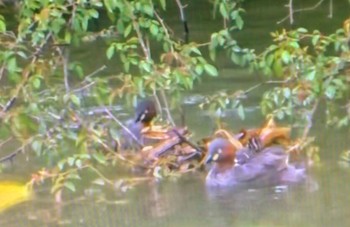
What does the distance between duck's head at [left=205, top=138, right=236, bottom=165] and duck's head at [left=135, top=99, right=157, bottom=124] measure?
86 cm

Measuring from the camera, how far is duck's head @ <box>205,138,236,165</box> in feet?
24.9

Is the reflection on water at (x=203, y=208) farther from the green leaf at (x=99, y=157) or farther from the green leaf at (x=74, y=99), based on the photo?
the green leaf at (x=74, y=99)

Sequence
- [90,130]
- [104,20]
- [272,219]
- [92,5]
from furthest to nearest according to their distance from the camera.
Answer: [104,20], [92,5], [90,130], [272,219]

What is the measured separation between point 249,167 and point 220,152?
227 millimetres

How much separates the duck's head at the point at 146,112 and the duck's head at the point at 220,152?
0.86 metres

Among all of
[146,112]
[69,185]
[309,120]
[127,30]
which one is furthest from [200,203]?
[146,112]

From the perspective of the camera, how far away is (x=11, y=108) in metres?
7.85

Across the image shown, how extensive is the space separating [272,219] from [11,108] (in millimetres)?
2058

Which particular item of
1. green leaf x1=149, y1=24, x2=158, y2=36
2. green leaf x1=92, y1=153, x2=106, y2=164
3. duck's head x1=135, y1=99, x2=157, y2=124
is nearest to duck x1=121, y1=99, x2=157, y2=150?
duck's head x1=135, y1=99, x2=157, y2=124

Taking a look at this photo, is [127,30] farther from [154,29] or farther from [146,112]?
[146,112]

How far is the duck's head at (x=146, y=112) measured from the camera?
27.6 feet

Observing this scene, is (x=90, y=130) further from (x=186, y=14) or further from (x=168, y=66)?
(x=186, y=14)

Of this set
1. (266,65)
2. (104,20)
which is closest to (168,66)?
(266,65)

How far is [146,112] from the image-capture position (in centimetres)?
843
